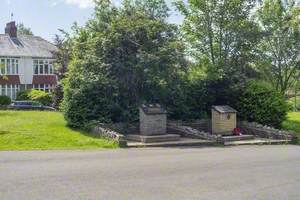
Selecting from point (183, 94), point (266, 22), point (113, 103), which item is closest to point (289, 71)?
point (266, 22)

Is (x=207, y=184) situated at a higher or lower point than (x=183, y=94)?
lower

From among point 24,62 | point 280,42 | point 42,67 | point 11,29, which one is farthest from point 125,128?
point 11,29

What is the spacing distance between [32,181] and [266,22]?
29.0 meters

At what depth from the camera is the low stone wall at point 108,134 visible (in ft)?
57.7

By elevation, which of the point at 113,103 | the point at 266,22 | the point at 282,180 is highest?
the point at 266,22

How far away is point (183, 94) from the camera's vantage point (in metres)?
23.6

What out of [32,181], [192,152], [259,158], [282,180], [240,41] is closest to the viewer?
[32,181]

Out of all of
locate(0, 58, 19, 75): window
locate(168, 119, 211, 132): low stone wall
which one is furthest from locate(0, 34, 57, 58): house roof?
locate(168, 119, 211, 132): low stone wall

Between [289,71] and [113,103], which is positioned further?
[289,71]

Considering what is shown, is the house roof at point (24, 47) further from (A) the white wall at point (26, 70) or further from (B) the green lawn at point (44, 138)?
(B) the green lawn at point (44, 138)

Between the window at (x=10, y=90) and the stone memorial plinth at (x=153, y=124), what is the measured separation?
40289mm

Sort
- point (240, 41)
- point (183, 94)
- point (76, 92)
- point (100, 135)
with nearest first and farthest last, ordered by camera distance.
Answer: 1. point (100, 135)
2. point (76, 92)
3. point (183, 94)
4. point (240, 41)

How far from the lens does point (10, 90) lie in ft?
193

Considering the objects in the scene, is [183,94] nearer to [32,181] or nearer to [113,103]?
[113,103]
